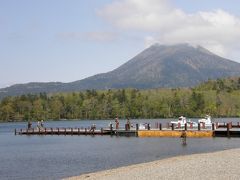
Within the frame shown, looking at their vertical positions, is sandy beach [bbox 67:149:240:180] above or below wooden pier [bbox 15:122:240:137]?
below

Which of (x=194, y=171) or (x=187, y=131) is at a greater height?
(x=187, y=131)

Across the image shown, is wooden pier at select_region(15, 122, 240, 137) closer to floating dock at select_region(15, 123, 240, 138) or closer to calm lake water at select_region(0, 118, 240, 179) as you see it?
floating dock at select_region(15, 123, 240, 138)

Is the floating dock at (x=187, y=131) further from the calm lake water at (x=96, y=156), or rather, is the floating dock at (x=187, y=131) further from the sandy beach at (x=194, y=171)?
the sandy beach at (x=194, y=171)

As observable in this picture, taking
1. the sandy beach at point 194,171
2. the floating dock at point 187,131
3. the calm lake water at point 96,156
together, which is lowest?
the calm lake water at point 96,156

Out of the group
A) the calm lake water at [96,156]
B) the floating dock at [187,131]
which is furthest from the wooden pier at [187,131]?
the calm lake water at [96,156]

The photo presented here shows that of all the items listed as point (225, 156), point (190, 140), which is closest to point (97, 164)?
point (225, 156)

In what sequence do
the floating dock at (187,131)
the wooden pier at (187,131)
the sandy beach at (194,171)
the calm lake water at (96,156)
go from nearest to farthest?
the sandy beach at (194,171)
the calm lake water at (96,156)
the floating dock at (187,131)
the wooden pier at (187,131)

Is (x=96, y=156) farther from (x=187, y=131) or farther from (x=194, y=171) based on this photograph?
(x=194, y=171)

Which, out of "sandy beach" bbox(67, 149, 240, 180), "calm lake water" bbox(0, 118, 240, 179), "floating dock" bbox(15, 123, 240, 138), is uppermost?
"floating dock" bbox(15, 123, 240, 138)

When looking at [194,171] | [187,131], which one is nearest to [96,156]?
[187,131]

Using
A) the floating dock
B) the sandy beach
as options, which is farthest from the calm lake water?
the sandy beach

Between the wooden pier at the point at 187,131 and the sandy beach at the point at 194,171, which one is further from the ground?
the wooden pier at the point at 187,131

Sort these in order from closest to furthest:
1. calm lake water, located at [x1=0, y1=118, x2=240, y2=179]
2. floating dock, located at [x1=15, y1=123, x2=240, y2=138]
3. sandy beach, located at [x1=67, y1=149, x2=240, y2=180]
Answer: sandy beach, located at [x1=67, y1=149, x2=240, y2=180] < calm lake water, located at [x1=0, y1=118, x2=240, y2=179] < floating dock, located at [x1=15, y1=123, x2=240, y2=138]

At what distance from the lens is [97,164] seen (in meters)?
50.8
